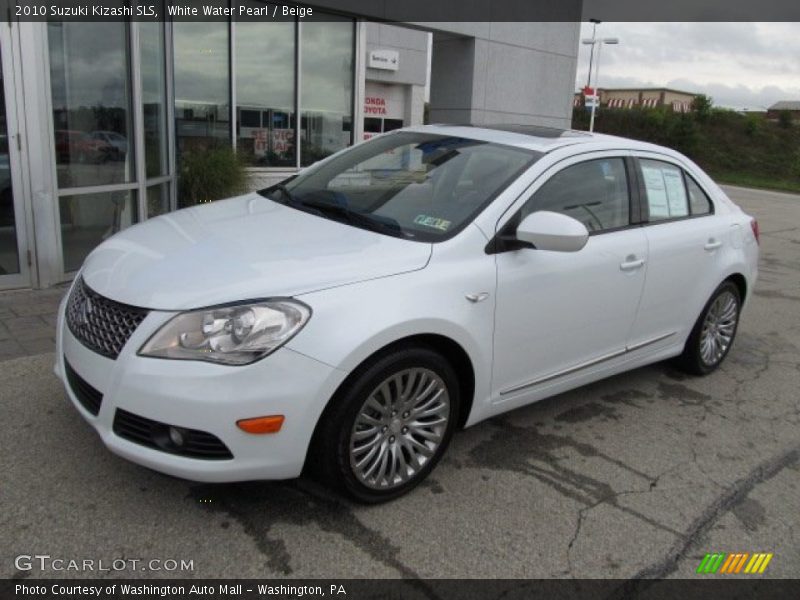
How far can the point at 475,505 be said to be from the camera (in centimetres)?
326

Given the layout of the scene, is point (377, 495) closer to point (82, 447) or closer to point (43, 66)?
point (82, 447)

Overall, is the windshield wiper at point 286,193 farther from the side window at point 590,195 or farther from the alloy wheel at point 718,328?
the alloy wheel at point 718,328

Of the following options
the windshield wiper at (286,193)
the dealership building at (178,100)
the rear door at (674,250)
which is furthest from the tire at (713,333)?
the dealership building at (178,100)

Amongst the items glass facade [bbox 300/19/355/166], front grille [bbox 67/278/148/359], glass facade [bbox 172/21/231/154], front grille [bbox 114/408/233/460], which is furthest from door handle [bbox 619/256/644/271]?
glass facade [bbox 300/19/355/166]

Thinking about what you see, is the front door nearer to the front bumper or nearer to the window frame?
the window frame

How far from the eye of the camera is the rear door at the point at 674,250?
14.2 feet

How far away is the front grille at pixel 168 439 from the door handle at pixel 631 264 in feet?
7.95

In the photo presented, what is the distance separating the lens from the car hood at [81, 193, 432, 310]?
284 centimetres

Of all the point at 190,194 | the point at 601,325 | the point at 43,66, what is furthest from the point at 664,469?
the point at 190,194

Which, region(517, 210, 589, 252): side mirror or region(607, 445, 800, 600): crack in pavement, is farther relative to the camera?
region(517, 210, 589, 252): side mirror

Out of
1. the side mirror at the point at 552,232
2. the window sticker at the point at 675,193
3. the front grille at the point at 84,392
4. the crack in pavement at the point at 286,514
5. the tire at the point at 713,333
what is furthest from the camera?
the tire at the point at 713,333

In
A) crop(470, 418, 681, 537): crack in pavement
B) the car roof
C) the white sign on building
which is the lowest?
crop(470, 418, 681, 537): crack in pavement

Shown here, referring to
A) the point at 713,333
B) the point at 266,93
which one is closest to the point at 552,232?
the point at 713,333

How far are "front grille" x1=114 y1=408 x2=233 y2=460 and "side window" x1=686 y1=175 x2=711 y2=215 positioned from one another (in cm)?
353
